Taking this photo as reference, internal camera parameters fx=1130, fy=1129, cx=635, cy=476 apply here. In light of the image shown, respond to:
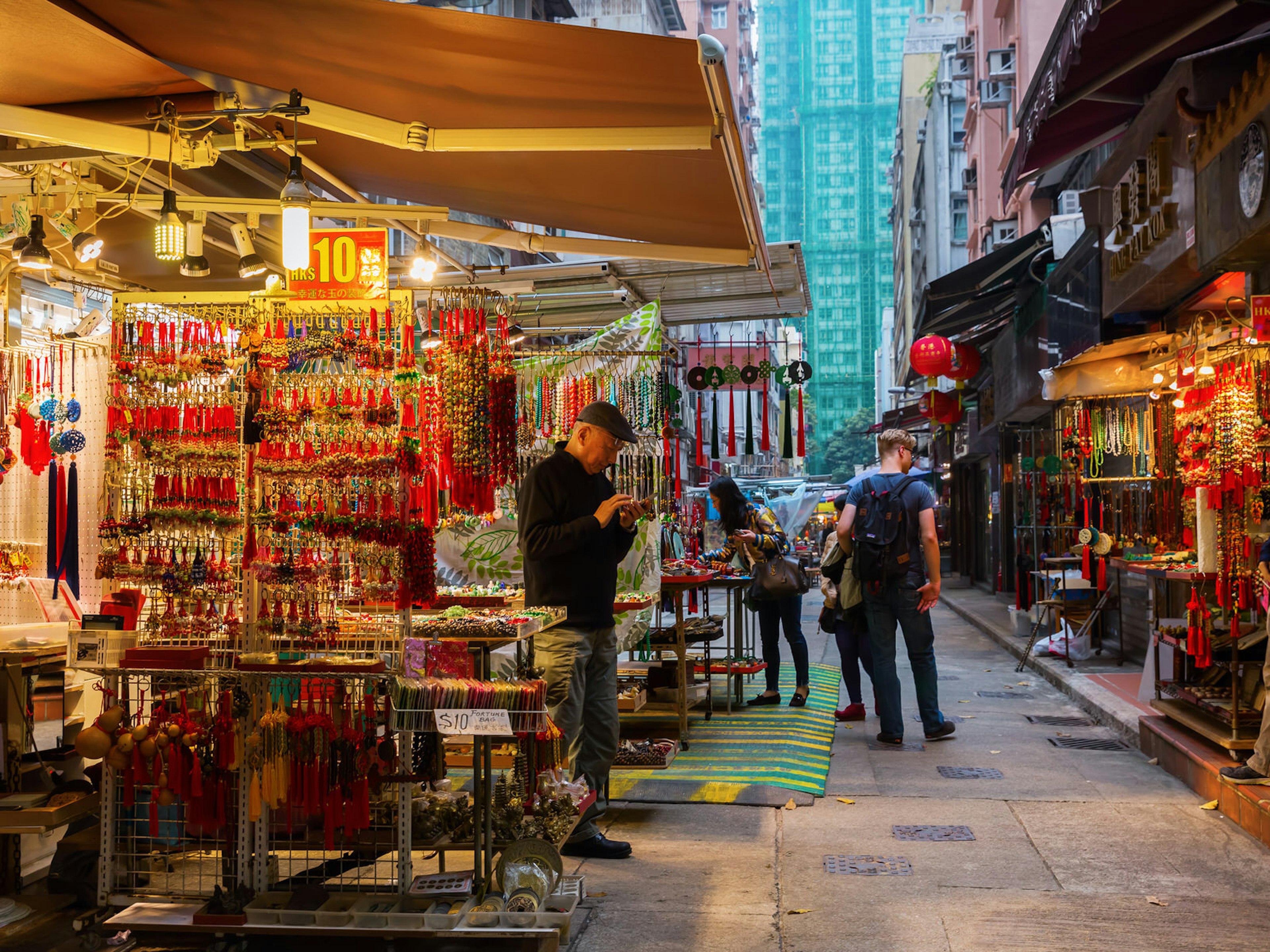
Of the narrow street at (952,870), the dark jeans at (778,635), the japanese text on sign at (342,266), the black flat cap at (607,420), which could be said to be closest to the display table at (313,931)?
the narrow street at (952,870)

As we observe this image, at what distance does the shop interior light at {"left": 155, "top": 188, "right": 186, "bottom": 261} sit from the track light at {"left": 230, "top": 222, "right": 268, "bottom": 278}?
0.88 metres

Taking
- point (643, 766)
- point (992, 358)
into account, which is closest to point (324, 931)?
point (643, 766)

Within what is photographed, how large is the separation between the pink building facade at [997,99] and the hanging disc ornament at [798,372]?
7087 millimetres

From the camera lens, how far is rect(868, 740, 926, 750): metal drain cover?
7.86 metres

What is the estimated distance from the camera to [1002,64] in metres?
22.3

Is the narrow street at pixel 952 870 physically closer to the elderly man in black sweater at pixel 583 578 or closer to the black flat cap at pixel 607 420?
the elderly man in black sweater at pixel 583 578

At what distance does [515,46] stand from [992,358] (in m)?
18.2

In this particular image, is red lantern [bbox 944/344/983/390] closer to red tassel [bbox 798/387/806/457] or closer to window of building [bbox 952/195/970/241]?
red tassel [bbox 798/387/806/457]

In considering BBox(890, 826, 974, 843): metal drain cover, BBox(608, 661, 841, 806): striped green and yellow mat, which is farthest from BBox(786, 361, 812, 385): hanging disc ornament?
BBox(890, 826, 974, 843): metal drain cover

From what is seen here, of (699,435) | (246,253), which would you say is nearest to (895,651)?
(246,253)

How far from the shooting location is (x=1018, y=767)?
7.24 meters

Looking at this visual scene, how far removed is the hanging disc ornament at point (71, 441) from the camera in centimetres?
546

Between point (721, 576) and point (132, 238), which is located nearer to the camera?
point (132, 238)

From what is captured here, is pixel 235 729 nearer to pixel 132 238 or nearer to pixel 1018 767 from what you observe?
pixel 132 238
